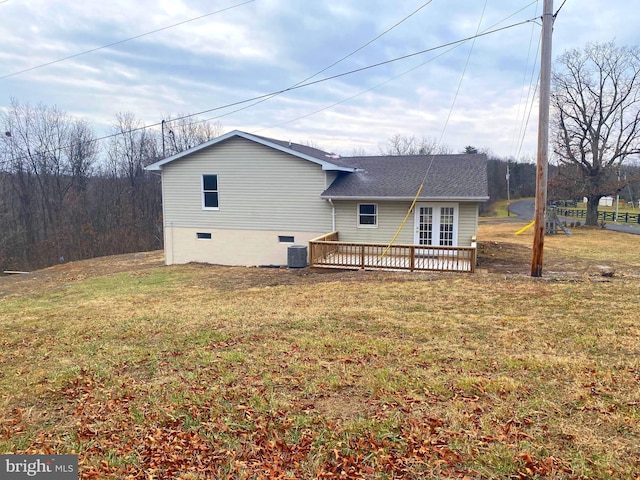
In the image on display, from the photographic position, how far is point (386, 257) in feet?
46.6

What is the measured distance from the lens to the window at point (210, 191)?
55.7 feet

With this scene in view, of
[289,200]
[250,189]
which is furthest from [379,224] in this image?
[250,189]

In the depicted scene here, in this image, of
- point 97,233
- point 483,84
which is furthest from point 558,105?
point 97,233

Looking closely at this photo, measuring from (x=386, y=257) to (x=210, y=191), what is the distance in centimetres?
797

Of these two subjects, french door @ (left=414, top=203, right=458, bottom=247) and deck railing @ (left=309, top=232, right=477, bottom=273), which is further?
french door @ (left=414, top=203, right=458, bottom=247)

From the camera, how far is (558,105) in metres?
29.9

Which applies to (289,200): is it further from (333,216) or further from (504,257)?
(504,257)

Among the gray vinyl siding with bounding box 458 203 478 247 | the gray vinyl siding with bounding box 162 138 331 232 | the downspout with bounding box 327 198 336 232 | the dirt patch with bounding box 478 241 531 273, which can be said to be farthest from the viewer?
the gray vinyl siding with bounding box 162 138 331 232

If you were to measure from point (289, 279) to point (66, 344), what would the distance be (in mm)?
6795

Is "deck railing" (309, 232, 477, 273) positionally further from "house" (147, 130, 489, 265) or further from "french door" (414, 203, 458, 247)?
"house" (147, 130, 489, 265)

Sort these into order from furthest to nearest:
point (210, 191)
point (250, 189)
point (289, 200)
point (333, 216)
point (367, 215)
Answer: point (210, 191), point (250, 189), point (289, 200), point (333, 216), point (367, 215)

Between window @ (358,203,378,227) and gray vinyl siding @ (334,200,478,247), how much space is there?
121 mm

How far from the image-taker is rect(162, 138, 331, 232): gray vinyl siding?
15969 mm

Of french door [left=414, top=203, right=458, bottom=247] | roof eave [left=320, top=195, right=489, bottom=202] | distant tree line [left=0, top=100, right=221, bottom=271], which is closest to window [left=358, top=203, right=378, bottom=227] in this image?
roof eave [left=320, top=195, right=489, bottom=202]
